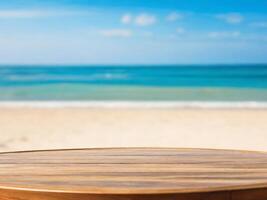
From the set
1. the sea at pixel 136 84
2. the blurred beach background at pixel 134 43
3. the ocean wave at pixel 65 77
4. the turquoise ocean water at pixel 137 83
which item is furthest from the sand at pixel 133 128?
the ocean wave at pixel 65 77

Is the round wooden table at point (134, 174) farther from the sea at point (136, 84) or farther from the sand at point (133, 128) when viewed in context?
the sea at point (136, 84)

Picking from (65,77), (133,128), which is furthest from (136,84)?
(133,128)

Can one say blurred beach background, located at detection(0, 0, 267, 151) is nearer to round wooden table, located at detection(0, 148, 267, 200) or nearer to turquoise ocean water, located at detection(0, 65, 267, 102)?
turquoise ocean water, located at detection(0, 65, 267, 102)

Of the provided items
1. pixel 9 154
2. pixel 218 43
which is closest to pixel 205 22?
pixel 218 43

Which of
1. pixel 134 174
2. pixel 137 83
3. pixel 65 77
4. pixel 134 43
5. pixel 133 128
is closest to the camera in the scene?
pixel 134 174

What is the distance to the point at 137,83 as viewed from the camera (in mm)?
27422

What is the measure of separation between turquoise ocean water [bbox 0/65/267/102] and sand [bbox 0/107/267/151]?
7.74 m

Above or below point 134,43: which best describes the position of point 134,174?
below

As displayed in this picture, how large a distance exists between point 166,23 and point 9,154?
3441 cm

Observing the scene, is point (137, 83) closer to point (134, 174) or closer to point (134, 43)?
point (134, 43)

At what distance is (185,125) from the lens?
8.83 m

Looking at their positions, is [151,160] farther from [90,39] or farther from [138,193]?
[90,39]

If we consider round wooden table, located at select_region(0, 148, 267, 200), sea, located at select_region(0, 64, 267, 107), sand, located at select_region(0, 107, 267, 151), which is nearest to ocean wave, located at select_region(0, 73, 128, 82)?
sea, located at select_region(0, 64, 267, 107)

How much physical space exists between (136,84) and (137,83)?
0.40 meters
